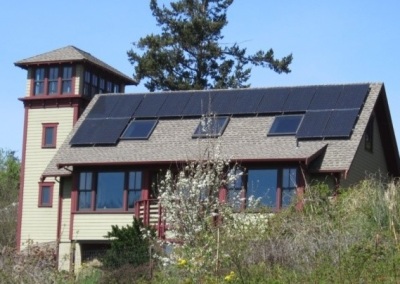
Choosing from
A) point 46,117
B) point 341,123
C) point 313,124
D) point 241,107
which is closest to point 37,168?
point 46,117

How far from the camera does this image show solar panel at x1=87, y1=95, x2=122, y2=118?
32938 mm

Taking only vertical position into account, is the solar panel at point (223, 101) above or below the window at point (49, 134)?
above

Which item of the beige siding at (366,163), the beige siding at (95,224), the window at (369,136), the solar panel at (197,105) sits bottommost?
the beige siding at (95,224)

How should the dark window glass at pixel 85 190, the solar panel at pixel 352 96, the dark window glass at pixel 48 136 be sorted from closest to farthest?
1. the solar panel at pixel 352 96
2. the dark window glass at pixel 85 190
3. the dark window glass at pixel 48 136

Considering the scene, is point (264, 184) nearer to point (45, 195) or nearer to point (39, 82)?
point (45, 195)

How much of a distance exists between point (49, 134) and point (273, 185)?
10671mm

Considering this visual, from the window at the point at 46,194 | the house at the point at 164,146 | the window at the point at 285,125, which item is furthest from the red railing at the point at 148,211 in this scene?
the window at the point at 46,194

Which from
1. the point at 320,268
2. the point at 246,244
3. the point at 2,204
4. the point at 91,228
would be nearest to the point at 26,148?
the point at 91,228

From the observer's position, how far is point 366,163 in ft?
100

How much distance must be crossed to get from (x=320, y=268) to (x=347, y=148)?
15.4 metres

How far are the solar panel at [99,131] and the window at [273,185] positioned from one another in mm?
5392

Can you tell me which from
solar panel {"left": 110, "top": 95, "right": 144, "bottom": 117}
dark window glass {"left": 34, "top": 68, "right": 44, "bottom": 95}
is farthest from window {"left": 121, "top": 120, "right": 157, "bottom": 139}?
dark window glass {"left": 34, "top": 68, "right": 44, "bottom": 95}

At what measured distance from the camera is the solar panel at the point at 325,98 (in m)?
29.7

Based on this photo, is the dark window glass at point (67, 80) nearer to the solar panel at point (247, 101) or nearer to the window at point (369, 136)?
the solar panel at point (247, 101)
